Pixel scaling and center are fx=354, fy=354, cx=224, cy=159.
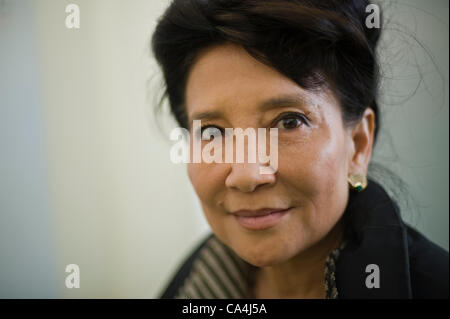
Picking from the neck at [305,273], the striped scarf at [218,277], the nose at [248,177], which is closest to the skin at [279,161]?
the nose at [248,177]

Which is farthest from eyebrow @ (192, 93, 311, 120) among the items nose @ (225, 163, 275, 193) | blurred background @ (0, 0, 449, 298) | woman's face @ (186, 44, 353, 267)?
blurred background @ (0, 0, 449, 298)

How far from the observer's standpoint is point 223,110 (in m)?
0.64

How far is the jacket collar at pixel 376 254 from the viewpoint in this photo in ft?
2.09

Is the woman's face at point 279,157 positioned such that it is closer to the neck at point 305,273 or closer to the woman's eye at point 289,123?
the woman's eye at point 289,123

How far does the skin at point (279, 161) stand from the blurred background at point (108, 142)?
19 cm

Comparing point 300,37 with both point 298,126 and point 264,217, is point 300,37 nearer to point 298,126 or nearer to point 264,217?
point 298,126

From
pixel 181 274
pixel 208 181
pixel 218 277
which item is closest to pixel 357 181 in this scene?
pixel 208 181

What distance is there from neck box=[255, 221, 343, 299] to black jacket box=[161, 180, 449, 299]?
0.07 m

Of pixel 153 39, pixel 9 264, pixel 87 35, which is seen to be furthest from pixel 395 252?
pixel 87 35

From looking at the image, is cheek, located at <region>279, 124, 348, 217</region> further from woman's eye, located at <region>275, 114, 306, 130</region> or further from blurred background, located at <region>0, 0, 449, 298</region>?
blurred background, located at <region>0, 0, 449, 298</region>

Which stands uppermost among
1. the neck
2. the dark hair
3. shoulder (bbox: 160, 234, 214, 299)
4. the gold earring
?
the dark hair

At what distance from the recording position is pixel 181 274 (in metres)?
1.07

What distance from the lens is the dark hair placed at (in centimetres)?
60

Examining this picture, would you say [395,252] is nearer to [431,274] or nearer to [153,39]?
[431,274]
